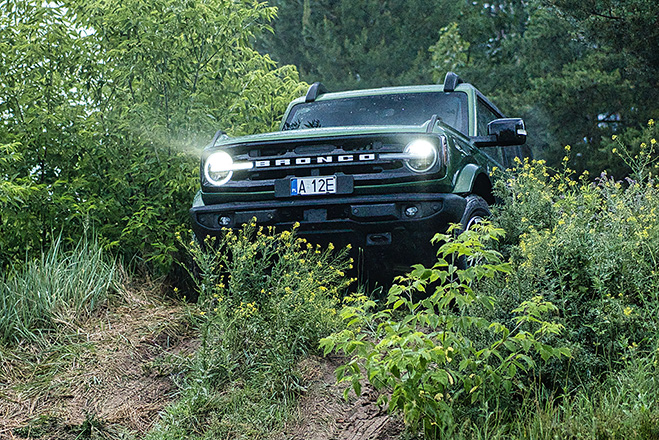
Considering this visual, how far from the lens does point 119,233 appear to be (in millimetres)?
7160

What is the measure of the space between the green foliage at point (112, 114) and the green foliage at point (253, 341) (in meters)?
1.78

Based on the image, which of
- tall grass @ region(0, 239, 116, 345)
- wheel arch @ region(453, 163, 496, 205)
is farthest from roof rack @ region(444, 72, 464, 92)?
tall grass @ region(0, 239, 116, 345)

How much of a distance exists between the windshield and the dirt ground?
88.0 inches

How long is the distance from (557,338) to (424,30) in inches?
950

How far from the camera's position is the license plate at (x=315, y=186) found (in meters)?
5.45

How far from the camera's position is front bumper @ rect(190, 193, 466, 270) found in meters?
5.26

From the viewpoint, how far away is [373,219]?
5.31 m

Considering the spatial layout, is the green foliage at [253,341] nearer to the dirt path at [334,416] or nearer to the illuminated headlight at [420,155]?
the dirt path at [334,416]

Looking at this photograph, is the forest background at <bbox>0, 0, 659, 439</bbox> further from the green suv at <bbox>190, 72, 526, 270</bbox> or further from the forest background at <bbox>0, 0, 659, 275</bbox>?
the green suv at <bbox>190, 72, 526, 270</bbox>

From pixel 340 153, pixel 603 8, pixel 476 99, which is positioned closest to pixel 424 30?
pixel 603 8

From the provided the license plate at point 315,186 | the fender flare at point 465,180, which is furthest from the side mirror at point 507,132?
the license plate at point 315,186

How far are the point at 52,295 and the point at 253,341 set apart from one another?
1959mm

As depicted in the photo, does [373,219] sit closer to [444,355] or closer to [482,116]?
[444,355]

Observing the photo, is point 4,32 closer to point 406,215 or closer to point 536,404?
point 406,215
